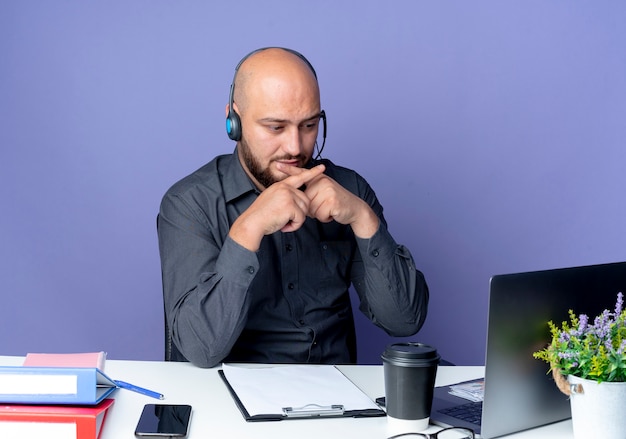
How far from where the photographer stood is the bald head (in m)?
2.01

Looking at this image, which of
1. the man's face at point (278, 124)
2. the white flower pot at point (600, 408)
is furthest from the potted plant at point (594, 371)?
the man's face at point (278, 124)

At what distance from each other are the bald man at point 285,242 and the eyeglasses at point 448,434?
640 millimetres

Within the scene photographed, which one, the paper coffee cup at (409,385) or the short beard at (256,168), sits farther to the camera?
the short beard at (256,168)

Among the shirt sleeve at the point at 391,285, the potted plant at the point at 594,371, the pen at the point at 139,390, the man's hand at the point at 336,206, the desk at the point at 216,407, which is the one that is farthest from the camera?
the shirt sleeve at the point at 391,285

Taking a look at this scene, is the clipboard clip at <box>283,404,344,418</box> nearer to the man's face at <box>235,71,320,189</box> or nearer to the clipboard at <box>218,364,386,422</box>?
the clipboard at <box>218,364,386,422</box>

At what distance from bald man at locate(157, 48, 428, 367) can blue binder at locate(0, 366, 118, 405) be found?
1.82 ft

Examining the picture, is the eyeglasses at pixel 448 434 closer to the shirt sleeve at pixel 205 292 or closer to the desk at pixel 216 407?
the desk at pixel 216 407

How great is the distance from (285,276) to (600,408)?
1.02 metres

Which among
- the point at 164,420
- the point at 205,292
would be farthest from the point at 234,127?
the point at 164,420

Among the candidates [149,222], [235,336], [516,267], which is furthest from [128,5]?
[516,267]

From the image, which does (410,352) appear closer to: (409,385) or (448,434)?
(409,385)

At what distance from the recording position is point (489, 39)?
9.45ft

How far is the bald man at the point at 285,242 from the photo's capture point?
6.18 ft

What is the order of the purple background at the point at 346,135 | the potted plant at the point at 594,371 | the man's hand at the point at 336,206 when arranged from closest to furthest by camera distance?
the potted plant at the point at 594,371, the man's hand at the point at 336,206, the purple background at the point at 346,135
